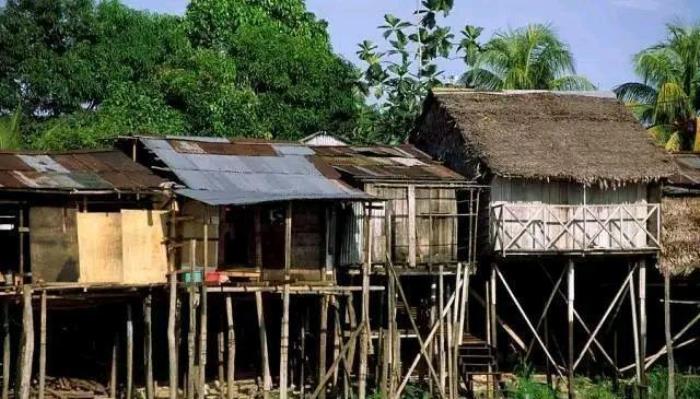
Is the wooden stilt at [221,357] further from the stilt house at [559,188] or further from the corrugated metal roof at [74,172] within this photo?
the stilt house at [559,188]

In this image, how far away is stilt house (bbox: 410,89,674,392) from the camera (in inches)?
912

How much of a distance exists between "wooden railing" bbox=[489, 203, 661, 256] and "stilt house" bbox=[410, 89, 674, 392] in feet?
0.06

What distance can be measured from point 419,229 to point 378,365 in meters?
2.63

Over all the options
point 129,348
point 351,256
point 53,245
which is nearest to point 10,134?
point 53,245

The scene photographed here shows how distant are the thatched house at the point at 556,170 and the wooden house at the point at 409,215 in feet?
2.21

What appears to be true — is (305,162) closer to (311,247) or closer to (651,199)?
(311,247)

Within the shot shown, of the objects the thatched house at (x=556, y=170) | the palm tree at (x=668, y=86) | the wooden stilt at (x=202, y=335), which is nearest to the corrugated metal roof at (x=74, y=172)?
the wooden stilt at (x=202, y=335)

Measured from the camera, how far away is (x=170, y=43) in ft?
110

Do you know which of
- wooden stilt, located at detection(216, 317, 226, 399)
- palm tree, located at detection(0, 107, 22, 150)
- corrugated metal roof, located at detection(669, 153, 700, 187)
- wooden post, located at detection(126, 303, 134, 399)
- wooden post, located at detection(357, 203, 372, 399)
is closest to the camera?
wooden post, located at detection(126, 303, 134, 399)

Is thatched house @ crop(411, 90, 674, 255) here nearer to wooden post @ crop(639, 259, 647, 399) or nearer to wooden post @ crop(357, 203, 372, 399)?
wooden post @ crop(639, 259, 647, 399)

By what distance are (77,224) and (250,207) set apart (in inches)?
117

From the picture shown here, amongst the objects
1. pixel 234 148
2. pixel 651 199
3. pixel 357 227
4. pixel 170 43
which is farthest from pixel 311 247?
pixel 170 43

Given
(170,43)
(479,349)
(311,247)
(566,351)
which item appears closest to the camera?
(311,247)

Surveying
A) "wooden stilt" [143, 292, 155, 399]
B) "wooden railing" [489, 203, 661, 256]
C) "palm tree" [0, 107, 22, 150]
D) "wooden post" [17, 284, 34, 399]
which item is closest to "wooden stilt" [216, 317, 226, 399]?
"wooden stilt" [143, 292, 155, 399]
